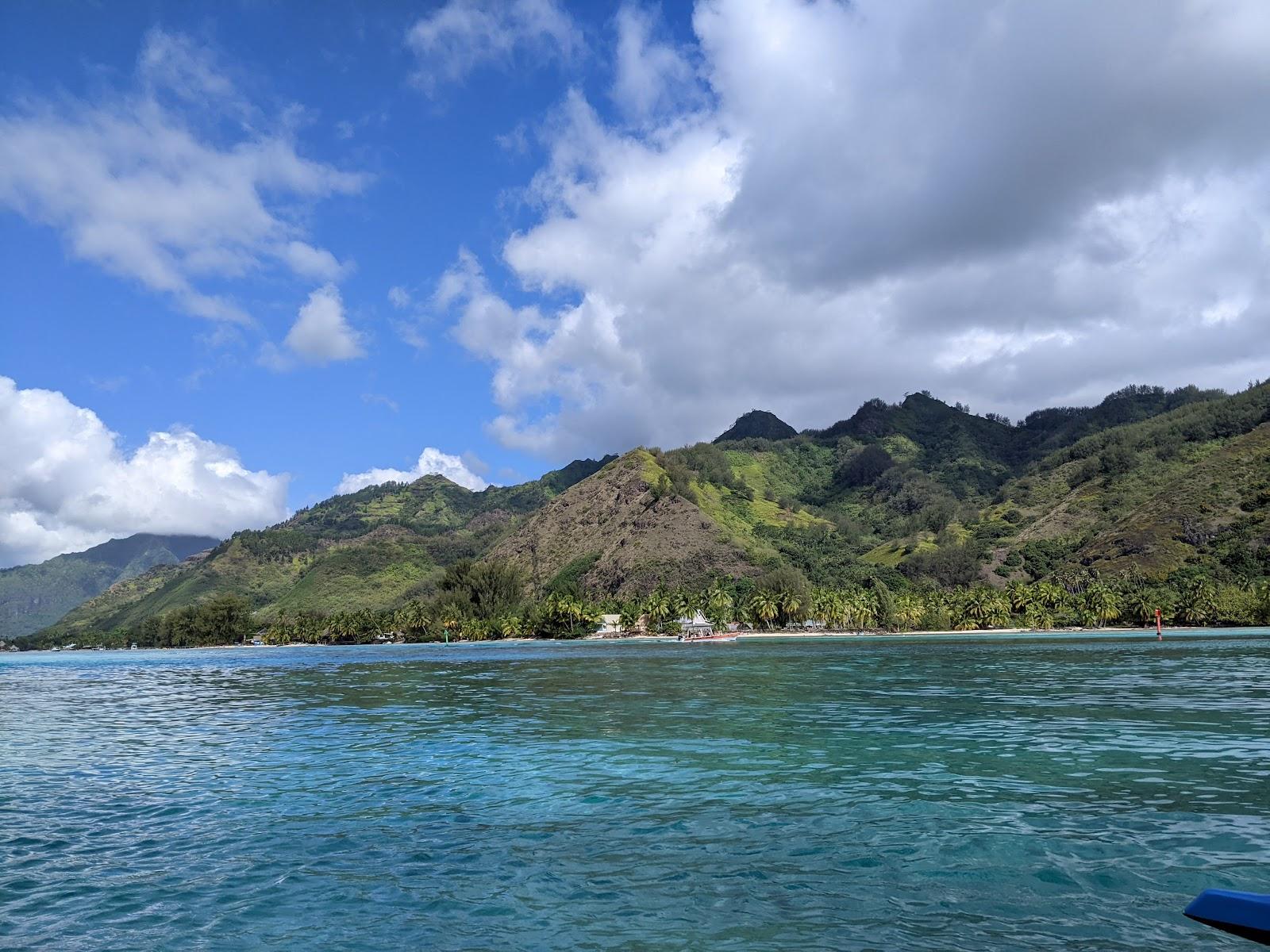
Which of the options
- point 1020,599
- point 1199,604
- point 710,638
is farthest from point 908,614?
point 1199,604

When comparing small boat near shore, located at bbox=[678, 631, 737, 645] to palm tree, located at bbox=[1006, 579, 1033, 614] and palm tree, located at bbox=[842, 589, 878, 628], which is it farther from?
palm tree, located at bbox=[1006, 579, 1033, 614]

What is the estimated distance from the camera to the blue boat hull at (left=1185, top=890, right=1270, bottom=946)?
254 inches

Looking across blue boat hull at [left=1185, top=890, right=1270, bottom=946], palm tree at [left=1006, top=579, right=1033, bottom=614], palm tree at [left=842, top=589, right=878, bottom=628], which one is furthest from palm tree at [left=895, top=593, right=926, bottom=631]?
blue boat hull at [left=1185, top=890, right=1270, bottom=946]

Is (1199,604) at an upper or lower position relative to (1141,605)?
lower

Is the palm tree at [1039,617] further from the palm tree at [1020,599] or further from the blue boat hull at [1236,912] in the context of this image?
the blue boat hull at [1236,912]

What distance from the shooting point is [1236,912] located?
665 cm

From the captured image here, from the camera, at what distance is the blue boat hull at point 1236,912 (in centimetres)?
646

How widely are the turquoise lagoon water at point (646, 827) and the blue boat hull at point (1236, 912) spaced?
4869 mm

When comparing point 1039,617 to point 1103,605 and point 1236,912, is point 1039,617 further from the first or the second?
point 1236,912

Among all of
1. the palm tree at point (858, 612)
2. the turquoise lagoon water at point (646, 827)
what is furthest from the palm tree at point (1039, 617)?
the turquoise lagoon water at point (646, 827)

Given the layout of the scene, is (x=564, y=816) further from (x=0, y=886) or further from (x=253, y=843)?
(x=0, y=886)

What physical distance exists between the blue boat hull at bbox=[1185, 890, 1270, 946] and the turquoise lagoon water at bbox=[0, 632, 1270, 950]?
192 inches

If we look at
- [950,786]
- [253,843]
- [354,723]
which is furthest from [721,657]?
[253,843]

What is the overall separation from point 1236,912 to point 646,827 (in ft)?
41.5
